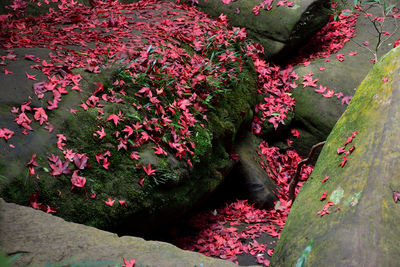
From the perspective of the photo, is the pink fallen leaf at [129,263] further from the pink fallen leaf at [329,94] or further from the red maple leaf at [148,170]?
the pink fallen leaf at [329,94]

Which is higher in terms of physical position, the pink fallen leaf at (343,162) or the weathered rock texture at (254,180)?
the pink fallen leaf at (343,162)

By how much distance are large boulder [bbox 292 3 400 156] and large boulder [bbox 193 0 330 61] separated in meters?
0.53

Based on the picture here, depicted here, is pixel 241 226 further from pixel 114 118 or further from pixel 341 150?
pixel 114 118

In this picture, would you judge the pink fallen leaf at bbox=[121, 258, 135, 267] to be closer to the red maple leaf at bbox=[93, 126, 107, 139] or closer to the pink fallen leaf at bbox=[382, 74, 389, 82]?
the red maple leaf at bbox=[93, 126, 107, 139]

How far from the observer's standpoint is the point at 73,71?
3.31 m

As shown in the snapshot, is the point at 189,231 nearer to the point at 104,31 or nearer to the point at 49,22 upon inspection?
the point at 104,31

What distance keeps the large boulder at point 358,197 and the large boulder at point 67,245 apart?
0.67m

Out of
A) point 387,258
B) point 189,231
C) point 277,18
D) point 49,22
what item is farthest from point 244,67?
point 387,258

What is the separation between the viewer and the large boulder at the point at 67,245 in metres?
A: 1.67

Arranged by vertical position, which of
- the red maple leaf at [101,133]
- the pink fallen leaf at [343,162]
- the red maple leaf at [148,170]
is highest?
the pink fallen leaf at [343,162]

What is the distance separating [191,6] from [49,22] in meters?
2.80

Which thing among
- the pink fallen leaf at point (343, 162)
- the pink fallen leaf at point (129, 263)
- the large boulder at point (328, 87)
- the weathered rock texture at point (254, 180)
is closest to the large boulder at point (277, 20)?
the large boulder at point (328, 87)

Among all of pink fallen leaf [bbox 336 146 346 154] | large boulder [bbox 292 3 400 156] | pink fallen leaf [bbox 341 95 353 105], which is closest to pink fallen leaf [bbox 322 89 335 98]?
large boulder [bbox 292 3 400 156]

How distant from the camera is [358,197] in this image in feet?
7.19
